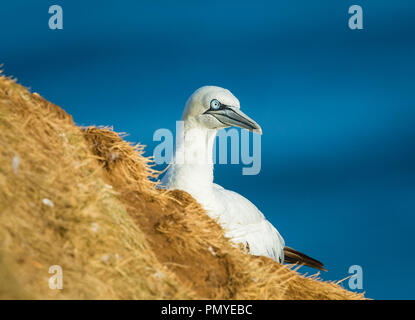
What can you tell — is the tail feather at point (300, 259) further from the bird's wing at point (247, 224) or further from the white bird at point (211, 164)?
the white bird at point (211, 164)

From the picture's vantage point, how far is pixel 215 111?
9.69 metres

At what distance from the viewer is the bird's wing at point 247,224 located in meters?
9.15

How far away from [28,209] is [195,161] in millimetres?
5128

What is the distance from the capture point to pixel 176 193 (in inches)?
266

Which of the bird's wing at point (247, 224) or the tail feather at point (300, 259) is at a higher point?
the bird's wing at point (247, 224)

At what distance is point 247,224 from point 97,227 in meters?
5.01

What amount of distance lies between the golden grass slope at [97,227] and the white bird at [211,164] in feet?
8.08

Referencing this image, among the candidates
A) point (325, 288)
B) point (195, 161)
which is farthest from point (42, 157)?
point (195, 161)

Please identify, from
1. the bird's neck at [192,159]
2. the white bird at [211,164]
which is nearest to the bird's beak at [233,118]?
the white bird at [211,164]

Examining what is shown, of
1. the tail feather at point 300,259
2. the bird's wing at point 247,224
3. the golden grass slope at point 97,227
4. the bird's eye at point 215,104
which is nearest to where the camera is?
the golden grass slope at point 97,227

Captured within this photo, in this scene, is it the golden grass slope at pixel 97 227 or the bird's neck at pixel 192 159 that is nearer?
the golden grass slope at pixel 97 227
